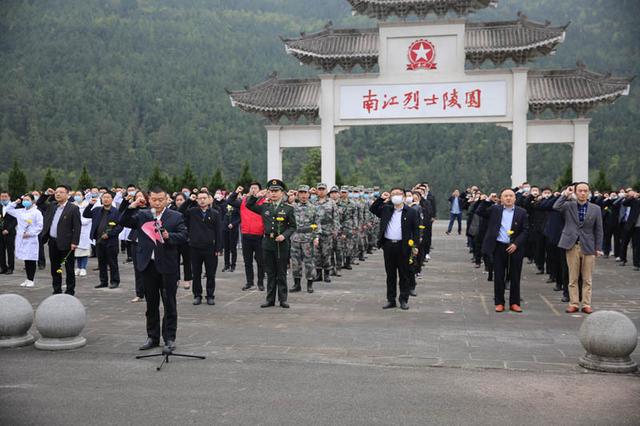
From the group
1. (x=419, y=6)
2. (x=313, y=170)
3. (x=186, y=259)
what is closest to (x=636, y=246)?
(x=186, y=259)

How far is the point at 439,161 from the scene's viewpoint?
52.5 meters

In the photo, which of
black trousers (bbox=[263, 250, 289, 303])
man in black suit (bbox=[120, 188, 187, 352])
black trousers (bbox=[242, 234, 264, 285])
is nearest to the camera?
man in black suit (bbox=[120, 188, 187, 352])

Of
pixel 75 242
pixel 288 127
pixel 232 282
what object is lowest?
pixel 232 282

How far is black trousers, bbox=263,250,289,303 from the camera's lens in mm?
10219

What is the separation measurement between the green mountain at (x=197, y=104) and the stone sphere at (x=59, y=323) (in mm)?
37524

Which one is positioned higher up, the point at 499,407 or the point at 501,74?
the point at 501,74

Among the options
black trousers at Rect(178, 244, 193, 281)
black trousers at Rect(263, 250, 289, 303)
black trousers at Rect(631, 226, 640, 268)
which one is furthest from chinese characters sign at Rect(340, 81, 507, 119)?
black trousers at Rect(263, 250, 289, 303)

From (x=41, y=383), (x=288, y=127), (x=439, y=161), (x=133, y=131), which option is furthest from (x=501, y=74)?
(x=133, y=131)

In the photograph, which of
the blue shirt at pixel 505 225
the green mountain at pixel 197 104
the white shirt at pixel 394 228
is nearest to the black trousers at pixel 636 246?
the blue shirt at pixel 505 225

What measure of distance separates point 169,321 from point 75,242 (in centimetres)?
406

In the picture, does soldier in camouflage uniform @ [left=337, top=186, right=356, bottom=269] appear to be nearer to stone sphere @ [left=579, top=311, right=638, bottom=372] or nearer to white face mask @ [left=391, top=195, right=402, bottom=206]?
white face mask @ [left=391, top=195, right=402, bottom=206]

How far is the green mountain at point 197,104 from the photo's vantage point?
51656mm

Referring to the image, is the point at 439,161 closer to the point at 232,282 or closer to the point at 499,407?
the point at 232,282

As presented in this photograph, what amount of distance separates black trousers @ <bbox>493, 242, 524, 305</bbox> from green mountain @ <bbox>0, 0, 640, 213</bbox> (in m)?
34.8
